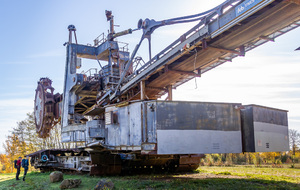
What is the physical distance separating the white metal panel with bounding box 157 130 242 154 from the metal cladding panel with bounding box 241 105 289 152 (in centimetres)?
78

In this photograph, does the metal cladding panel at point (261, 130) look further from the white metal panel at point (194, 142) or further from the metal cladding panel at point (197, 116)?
the white metal panel at point (194, 142)

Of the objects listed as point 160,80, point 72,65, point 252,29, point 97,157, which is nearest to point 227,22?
point 252,29

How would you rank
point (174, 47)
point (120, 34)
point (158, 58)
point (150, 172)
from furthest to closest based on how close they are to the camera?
point (120, 34) → point (150, 172) → point (158, 58) → point (174, 47)

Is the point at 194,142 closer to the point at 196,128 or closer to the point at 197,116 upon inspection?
the point at 196,128

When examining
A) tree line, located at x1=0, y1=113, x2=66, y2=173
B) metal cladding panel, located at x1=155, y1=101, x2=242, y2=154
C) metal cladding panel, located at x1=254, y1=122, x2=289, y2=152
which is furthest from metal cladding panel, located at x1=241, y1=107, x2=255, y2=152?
tree line, located at x1=0, y1=113, x2=66, y2=173

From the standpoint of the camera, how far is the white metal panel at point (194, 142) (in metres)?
10.5

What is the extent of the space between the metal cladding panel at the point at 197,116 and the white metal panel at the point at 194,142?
184mm

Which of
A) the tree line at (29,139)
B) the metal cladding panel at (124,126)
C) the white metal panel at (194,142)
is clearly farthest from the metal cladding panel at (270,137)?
the tree line at (29,139)

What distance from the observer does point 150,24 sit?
14594mm

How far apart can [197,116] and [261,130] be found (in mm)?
2940

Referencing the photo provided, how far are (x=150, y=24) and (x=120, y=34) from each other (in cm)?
702

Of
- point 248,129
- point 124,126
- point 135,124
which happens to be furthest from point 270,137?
point 124,126

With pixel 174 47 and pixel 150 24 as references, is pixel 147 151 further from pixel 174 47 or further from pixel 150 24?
pixel 150 24

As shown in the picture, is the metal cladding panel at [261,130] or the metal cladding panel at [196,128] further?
the metal cladding panel at [261,130]
